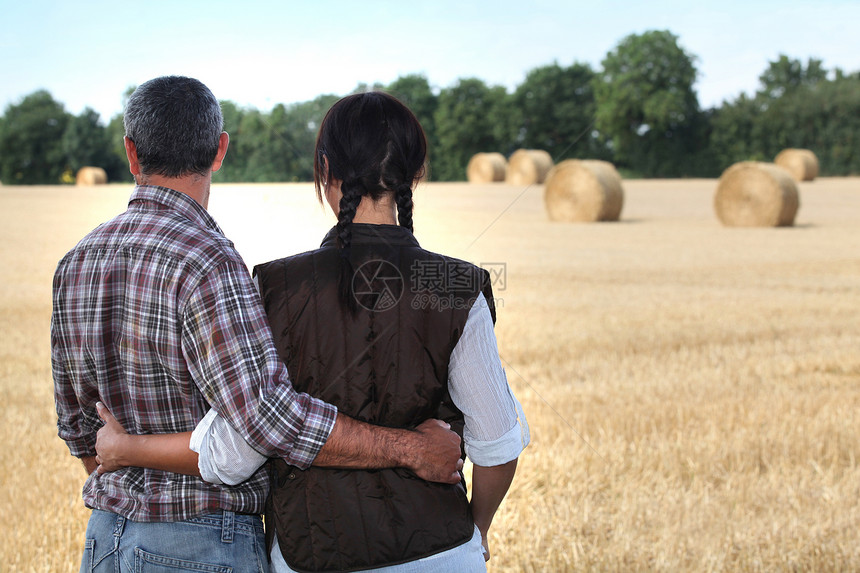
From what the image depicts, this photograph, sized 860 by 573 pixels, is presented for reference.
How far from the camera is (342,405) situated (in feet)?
5.81

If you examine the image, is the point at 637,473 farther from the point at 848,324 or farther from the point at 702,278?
the point at 702,278

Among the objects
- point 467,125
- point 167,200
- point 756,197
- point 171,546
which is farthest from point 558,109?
point 171,546

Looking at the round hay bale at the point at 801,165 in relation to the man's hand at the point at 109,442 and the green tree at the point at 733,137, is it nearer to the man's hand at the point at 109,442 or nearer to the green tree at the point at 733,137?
the green tree at the point at 733,137

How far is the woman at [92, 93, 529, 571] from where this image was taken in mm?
1733

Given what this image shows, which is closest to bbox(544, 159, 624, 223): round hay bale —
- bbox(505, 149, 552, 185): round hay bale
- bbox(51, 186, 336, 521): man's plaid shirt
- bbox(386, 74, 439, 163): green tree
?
bbox(386, 74, 439, 163): green tree

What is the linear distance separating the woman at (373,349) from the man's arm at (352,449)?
38mm

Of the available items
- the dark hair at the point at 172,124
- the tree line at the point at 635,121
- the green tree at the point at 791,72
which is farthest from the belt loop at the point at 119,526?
the green tree at the point at 791,72

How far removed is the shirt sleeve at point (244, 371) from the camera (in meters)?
1.66

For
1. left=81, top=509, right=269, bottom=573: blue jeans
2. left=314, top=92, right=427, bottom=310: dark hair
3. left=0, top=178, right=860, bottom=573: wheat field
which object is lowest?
left=0, top=178, right=860, bottom=573: wheat field

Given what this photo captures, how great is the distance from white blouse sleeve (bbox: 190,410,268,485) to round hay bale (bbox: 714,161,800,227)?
796 inches

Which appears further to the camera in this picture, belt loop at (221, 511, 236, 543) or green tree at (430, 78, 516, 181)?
green tree at (430, 78, 516, 181)

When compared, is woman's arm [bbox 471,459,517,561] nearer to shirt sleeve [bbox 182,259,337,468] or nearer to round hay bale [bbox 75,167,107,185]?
shirt sleeve [bbox 182,259,337,468]

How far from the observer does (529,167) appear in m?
34.5

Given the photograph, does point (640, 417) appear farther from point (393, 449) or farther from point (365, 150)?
point (365, 150)
